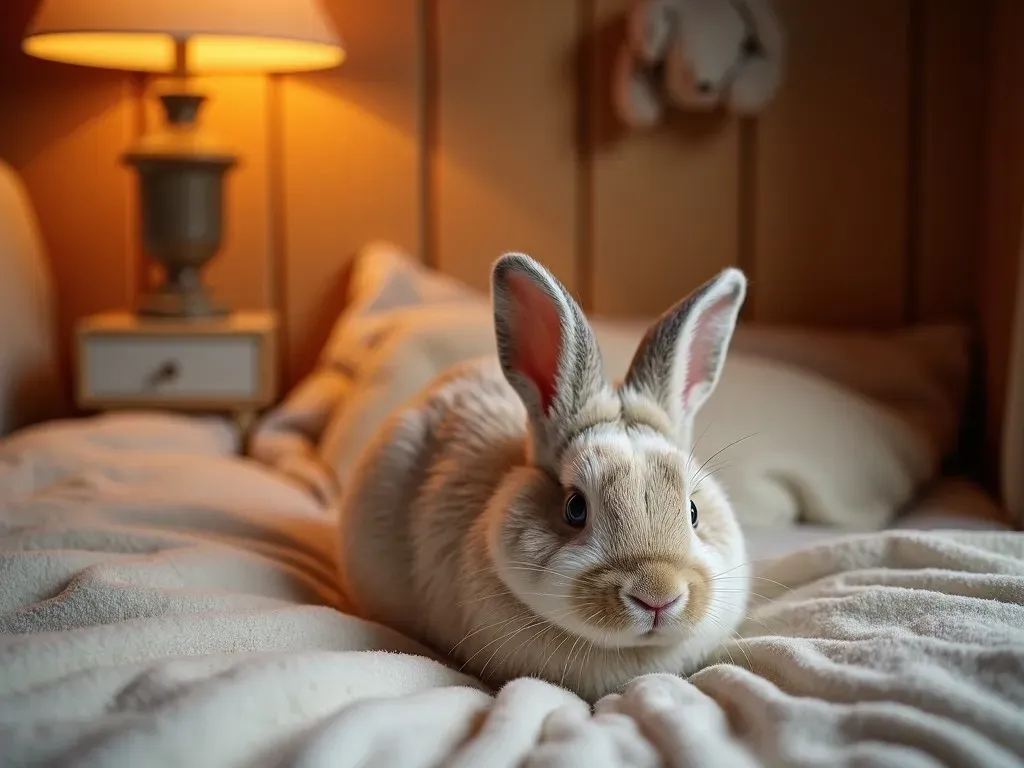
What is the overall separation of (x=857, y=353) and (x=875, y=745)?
1258 mm

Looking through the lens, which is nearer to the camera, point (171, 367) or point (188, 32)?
point (188, 32)

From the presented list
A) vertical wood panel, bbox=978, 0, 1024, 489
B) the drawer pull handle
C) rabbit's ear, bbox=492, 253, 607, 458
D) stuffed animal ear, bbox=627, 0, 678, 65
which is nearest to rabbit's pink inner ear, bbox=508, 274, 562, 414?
rabbit's ear, bbox=492, 253, 607, 458

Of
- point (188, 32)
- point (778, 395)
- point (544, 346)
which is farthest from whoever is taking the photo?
point (188, 32)

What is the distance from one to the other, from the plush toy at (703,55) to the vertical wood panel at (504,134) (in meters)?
0.17

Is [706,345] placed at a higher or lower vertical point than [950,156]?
lower

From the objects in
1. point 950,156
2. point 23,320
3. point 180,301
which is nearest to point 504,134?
point 180,301

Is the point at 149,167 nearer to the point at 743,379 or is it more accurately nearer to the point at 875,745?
the point at 743,379

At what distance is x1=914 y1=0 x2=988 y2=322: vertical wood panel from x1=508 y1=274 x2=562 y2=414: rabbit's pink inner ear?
52.0 inches

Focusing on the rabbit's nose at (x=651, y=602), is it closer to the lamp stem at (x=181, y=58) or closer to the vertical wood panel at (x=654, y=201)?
the vertical wood panel at (x=654, y=201)

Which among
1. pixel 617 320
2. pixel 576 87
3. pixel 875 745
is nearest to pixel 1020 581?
pixel 875 745

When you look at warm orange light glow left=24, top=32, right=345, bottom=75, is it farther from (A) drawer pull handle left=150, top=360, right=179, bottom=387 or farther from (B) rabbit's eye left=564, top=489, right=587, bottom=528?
(B) rabbit's eye left=564, top=489, right=587, bottom=528

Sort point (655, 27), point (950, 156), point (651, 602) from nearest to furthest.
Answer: point (651, 602) → point (655, 27) → point (950, 156)

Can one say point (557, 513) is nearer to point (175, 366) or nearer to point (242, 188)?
point (175, 366)

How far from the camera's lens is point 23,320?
2283 mm
